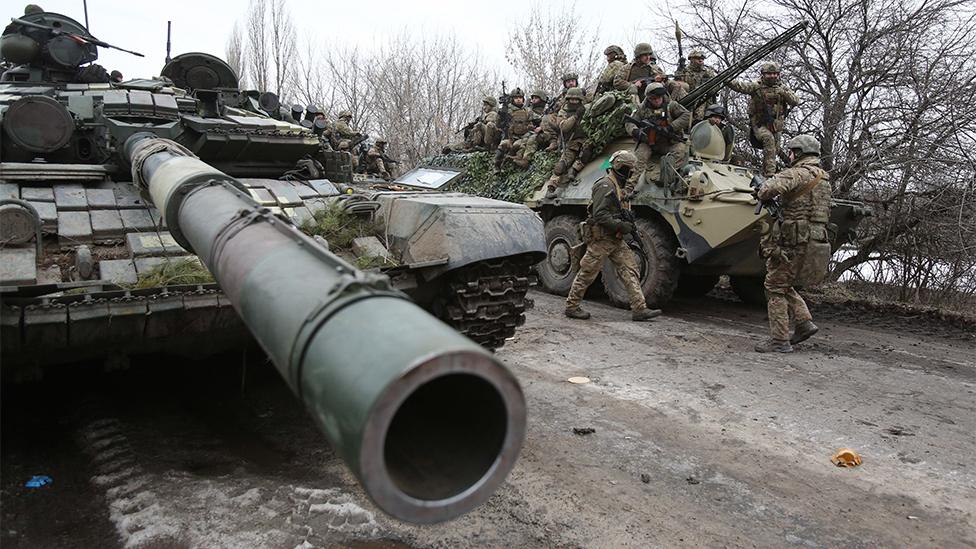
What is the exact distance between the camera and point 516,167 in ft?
37.7

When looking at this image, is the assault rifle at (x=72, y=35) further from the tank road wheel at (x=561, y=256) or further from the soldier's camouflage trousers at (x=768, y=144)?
the soldier's camouflage trousers at (x=768, y=144)

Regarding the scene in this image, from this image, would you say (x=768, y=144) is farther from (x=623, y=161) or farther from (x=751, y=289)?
(x=623, y=161)

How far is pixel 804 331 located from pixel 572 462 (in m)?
3.86

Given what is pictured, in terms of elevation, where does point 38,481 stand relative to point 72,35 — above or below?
below

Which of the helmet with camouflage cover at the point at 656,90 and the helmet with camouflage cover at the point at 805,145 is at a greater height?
the helmet with camouflage cover at the point at 656,90

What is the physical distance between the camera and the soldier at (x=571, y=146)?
9922mm

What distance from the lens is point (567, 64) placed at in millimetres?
20781

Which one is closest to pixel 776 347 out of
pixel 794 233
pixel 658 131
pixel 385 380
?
pixel 794 233

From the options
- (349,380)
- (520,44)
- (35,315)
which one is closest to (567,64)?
(520,44)

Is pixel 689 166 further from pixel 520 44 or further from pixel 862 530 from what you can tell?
pixel 520 44

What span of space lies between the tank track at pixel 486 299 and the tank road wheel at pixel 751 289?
610cm

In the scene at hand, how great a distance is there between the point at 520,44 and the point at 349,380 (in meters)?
21.0

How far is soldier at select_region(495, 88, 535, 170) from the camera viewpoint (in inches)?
465

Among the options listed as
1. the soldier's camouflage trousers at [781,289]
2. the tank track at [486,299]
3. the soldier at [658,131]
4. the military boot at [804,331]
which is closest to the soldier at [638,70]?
the soldier at [658,131]
